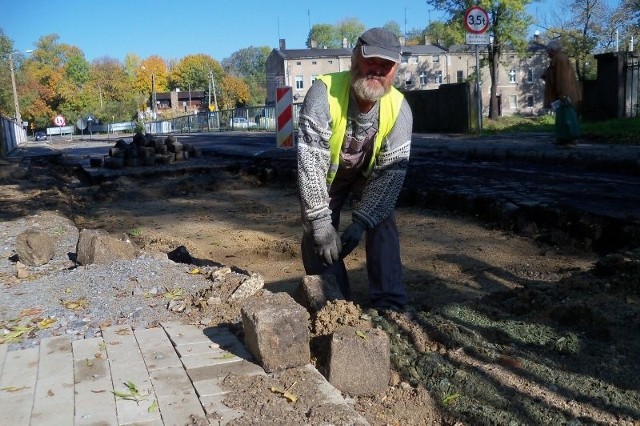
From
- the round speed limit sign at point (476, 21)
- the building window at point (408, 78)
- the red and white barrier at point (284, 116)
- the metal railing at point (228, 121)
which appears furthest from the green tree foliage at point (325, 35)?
the red and white barrier at point (284, 116)

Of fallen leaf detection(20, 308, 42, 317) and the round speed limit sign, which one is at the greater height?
the round speed limit sign

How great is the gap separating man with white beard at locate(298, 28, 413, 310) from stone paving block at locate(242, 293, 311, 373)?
0.60 m

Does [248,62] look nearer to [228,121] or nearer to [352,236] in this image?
[228,121]

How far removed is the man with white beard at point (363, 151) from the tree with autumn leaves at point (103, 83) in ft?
263

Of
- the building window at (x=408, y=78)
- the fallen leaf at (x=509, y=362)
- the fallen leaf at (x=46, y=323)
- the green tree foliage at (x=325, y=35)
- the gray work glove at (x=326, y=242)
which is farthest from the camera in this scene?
the green tree foliage at (x=325, y=35)

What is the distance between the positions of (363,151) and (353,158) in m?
0.07

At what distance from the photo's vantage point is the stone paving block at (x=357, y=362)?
298 cm

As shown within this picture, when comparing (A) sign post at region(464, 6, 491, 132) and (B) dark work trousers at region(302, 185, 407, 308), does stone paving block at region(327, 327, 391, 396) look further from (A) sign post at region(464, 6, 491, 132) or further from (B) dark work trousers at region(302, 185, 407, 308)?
(A) sign post at region(464, 6, 491, 132)

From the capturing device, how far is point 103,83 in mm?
102875

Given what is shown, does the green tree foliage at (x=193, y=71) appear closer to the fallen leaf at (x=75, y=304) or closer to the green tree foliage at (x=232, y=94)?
the green tree foliage at (x=232, y=94)

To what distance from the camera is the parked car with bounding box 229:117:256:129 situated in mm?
41844

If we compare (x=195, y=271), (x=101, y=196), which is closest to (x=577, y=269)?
(x=195, y=271)

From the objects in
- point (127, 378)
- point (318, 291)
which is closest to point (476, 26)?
point (318, 291)

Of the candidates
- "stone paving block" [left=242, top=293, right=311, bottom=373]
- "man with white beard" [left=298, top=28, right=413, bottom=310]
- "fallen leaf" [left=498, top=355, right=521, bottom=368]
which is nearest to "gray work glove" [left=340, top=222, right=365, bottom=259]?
"man with white beard" [left=298, top=28, right=413, bottom=310]
